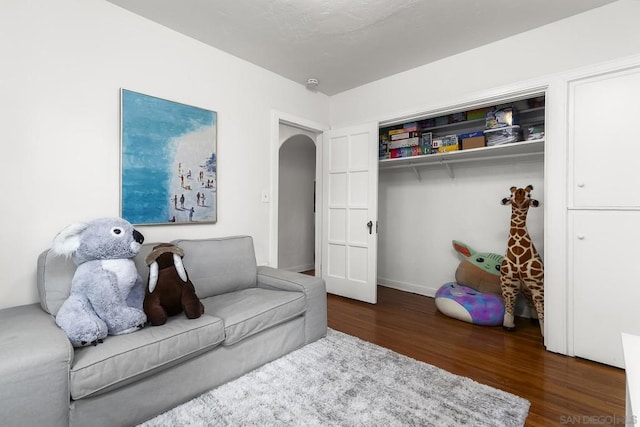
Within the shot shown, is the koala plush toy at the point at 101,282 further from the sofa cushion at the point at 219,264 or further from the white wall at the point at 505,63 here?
the white wall at the point at 505,63

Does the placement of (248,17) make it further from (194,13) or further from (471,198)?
(471,198)

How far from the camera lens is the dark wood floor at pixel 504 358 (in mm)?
1659

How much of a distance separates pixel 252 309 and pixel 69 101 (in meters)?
1.79

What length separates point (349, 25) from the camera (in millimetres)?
2377

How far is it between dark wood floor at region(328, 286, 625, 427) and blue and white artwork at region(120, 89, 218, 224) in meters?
1.68

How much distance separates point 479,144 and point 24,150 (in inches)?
138

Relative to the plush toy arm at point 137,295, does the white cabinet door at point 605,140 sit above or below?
above

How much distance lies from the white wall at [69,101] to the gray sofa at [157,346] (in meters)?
0.27

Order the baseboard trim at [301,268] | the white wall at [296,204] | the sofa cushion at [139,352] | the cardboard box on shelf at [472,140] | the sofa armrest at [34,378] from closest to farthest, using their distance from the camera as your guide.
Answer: the sofa armrest at [34,378], the sofa cushion at [139,352], the cardboard box on shelf at [472,140], the white wall at [296,204], the baseboard trim at [301,268]

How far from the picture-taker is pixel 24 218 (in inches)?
71.7

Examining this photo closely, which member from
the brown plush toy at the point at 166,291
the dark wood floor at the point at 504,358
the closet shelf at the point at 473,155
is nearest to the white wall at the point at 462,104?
the closet shelf at the point at 473,155

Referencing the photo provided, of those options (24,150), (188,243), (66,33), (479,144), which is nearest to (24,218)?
(24,150)

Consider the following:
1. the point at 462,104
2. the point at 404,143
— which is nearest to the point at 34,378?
the point at 462,104

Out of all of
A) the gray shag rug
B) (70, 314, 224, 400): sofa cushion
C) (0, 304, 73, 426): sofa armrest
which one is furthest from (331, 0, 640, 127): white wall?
(0, 304, 73, 426): sofa armrest
